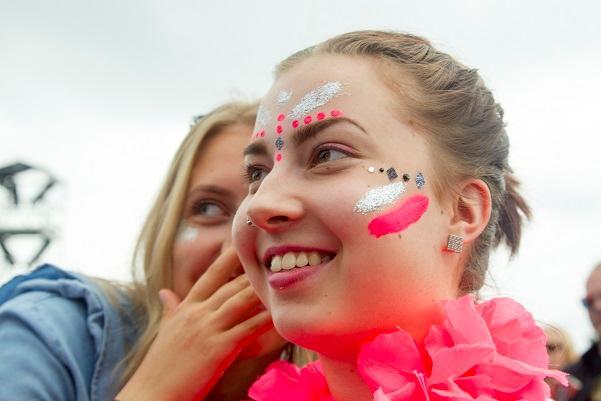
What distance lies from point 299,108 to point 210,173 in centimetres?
87

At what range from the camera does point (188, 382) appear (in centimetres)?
184

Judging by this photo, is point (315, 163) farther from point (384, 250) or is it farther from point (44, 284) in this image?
point (44, 284)

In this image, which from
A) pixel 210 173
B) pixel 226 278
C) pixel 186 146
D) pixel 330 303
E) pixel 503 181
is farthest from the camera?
pixel 186 146

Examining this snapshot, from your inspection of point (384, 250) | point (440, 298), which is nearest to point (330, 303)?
point (384, 250)

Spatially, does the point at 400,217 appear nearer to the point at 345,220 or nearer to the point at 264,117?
the point at 345,220

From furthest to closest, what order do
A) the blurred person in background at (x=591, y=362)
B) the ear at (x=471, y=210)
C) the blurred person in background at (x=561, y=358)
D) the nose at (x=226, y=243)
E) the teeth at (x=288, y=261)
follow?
the blurred person in background at (x=591, y=362) < the blurred person in background at (x=561, y=358) < the nose at (x=226, y=243) < the ear at (x=471, y=210) < the teeth at (x=288, y=261)

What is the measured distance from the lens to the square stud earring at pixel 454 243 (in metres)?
1.47

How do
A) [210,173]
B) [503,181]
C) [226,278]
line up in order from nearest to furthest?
1. [503,181]
2. [226,278]
3. [210,173]

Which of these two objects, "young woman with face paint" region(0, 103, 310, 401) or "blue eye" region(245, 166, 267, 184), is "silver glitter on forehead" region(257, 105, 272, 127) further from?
"young woman with face paint" region(0, 103, 310, 401)

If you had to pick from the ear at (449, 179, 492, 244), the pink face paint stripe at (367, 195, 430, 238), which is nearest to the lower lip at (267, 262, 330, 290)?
the pink face paint stripe at (367, 195, 430, 238)

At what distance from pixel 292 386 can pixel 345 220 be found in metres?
0.60

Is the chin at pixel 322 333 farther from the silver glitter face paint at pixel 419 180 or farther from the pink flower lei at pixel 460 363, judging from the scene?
the silver glitter face paint at pixel 419 180

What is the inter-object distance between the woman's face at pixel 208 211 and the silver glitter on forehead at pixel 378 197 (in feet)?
2.85

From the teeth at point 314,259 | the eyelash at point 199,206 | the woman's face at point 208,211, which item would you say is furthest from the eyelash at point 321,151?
the eyelash at point 199,206
